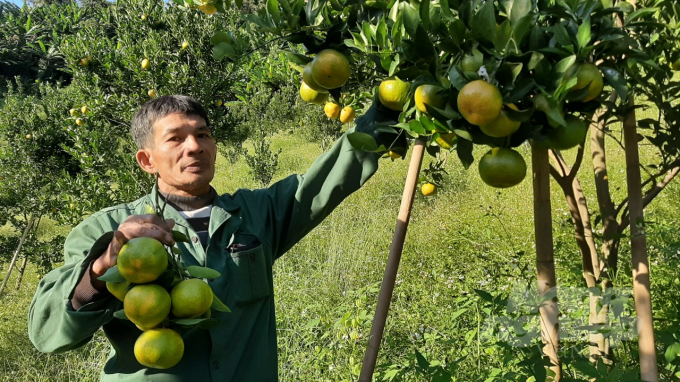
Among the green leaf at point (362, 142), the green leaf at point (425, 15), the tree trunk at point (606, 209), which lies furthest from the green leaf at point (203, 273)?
the tree trunk at point (606, 209)

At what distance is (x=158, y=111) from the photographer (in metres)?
1.66

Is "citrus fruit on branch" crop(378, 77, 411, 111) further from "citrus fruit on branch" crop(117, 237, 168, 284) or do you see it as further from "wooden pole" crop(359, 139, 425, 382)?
"citrus fruit on branch" crop(117, 237, 168, 284)

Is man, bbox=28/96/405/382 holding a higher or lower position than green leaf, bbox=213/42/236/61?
lower

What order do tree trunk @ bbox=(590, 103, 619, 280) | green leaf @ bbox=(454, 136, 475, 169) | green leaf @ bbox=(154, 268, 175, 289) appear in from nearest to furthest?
green leaf @ bbox=(454, 136, 475, 169)
green leaf @ bbox=(154, 268, 175, 289)
tree trunk @ bbox=(590, 103, 619, 280)

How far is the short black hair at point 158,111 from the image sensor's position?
1.65 meters

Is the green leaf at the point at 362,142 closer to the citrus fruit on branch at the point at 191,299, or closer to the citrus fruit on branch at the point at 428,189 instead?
the citrus fruit on branch at the point at 191,299

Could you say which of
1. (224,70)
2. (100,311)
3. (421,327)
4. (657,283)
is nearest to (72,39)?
(224,70)

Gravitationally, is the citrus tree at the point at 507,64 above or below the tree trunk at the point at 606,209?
below

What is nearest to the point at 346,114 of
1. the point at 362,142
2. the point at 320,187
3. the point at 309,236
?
the point at 320,187

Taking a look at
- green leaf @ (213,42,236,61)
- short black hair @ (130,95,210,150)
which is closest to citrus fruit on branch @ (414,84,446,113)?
green leaf @ (213,42,236,61)

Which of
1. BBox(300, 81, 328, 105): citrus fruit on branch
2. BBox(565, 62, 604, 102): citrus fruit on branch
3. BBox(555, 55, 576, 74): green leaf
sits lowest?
BBox(555, 55, 576, 74): green leaf

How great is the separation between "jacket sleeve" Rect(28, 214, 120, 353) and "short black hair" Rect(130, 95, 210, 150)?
349 millimetres

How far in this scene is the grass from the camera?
245 centimetres

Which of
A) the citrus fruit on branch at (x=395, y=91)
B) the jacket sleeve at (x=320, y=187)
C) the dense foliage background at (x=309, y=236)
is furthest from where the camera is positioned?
the dense foliage background at (x=309, y=236)
